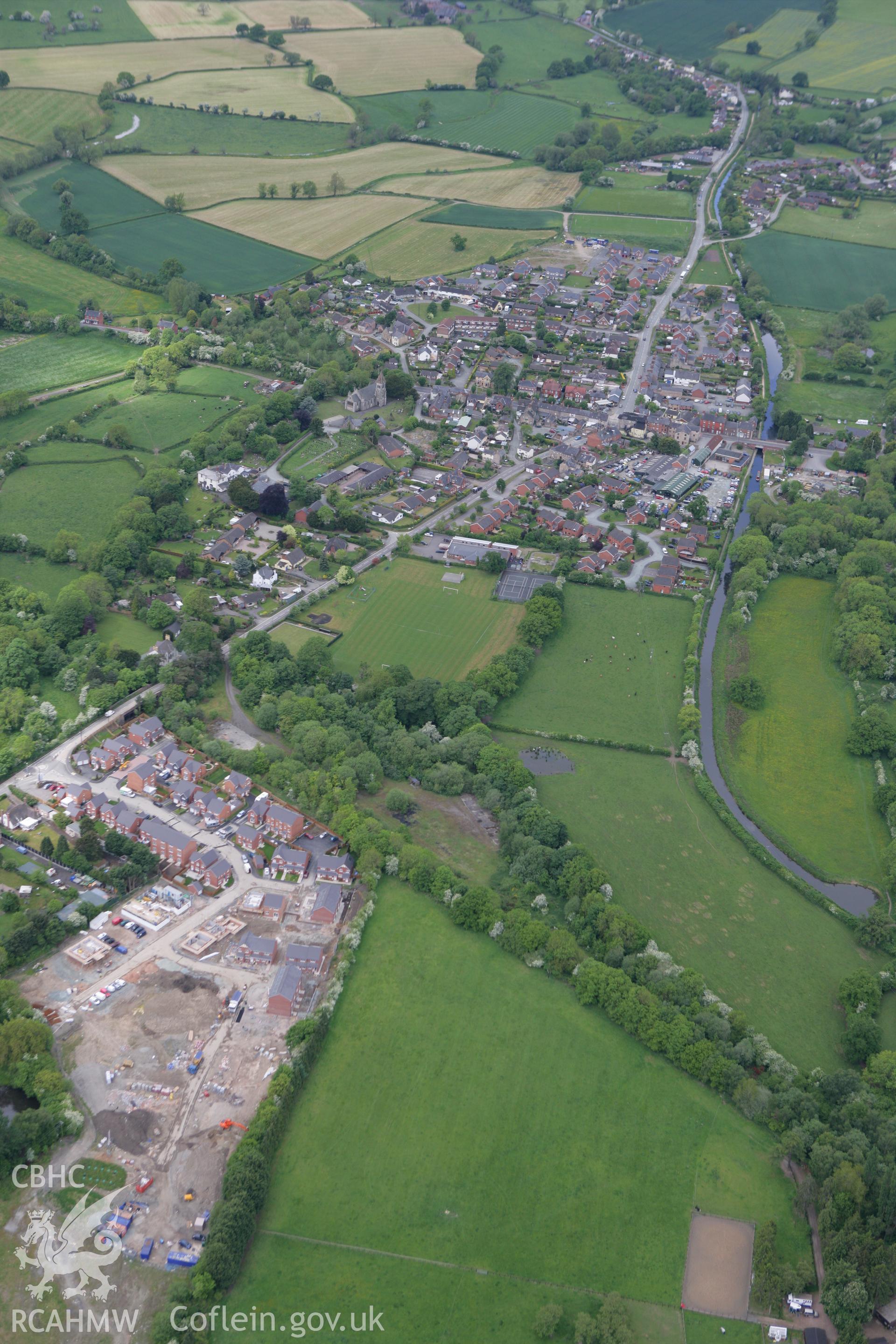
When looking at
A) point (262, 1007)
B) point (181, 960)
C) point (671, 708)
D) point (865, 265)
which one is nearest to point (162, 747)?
point (181, 960)

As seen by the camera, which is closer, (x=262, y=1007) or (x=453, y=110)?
(x=262, y=1007)

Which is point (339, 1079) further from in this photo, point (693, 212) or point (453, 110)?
point (453, 110)

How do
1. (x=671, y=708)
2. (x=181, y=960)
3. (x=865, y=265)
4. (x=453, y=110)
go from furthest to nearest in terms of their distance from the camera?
(x=453, y=110), (x=865, y=265), (x=671, y=708), (x=181, y=960)

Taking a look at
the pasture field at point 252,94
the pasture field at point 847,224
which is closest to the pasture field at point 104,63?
the pasture field at point 252,94

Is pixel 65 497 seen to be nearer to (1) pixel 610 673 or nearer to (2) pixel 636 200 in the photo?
(1) pixel 610 673

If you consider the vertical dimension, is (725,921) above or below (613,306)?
below

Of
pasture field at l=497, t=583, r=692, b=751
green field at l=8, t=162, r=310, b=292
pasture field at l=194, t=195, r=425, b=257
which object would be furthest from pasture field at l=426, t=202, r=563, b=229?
pasture field at l=497, t=583, r=692, b=751

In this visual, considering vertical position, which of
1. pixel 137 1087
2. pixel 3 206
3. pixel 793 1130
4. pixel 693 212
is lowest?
pixel 137 1087

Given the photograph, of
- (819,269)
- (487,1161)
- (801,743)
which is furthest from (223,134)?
(487,1161)
